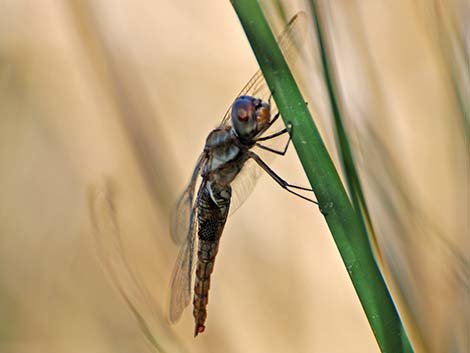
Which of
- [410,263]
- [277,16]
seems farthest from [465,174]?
[277,16]

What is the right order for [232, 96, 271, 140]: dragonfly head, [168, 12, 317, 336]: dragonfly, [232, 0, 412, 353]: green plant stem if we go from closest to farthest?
[232, 0, 412, 353]: green plant stem → [232, 96, 271, 140]: dragonfly head → [168, 12, 317, 336]: dragonfly

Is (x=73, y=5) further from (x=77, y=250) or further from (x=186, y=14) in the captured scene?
(x=186, y=14)

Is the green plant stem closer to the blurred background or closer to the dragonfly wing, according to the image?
the blurred background


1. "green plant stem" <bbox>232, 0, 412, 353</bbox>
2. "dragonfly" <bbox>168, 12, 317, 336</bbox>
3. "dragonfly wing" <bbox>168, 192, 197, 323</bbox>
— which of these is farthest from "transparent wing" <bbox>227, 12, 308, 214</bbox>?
"green plant stem" <bbox>232, 0, 412, 353</bbox>

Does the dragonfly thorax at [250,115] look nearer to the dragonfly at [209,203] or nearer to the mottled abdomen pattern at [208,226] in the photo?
the dragonfly at [209,203]

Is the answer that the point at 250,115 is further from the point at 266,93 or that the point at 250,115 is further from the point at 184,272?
the point at 184,272

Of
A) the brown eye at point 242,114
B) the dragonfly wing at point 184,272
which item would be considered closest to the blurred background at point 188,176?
the dragonfly wing at point 184,272

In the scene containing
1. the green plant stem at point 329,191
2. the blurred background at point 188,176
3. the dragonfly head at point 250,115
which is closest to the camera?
the green plant stem at point 329,191
